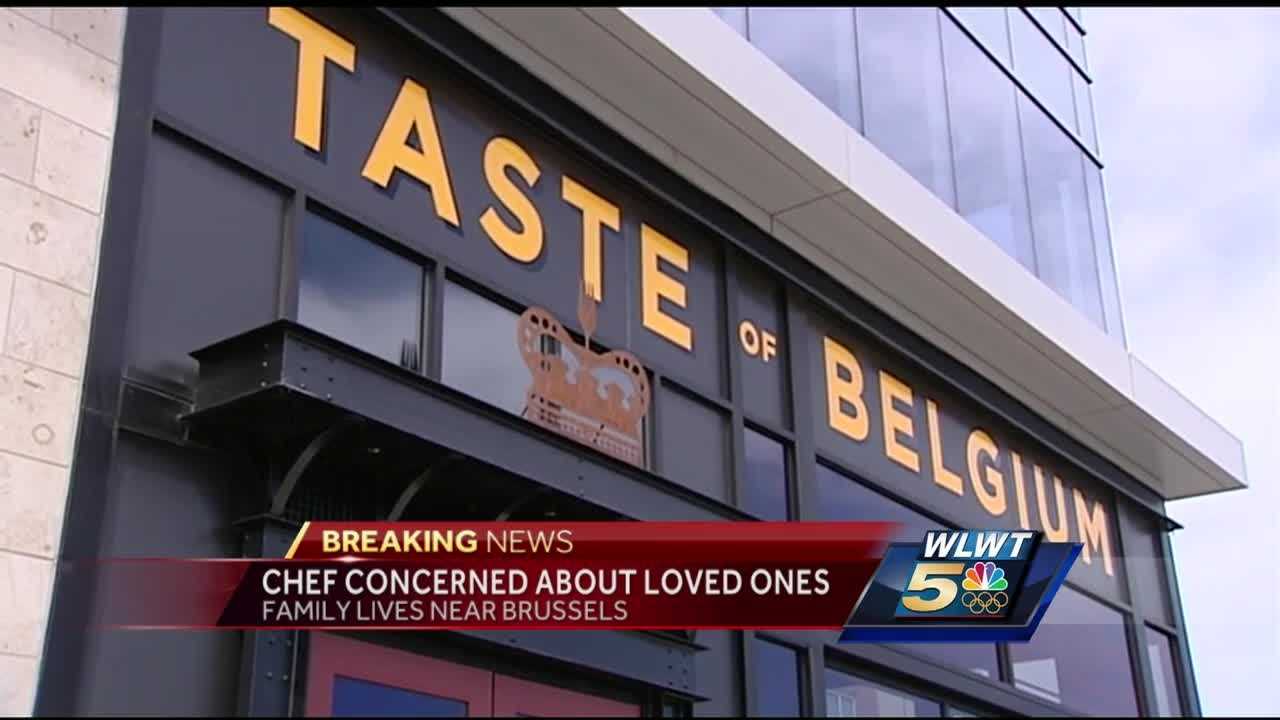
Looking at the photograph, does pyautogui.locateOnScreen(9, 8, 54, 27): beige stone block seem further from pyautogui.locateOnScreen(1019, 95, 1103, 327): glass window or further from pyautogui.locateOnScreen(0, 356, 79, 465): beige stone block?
pyautogui.locateOnScreen(1019, 95, 1103, 327): glass window

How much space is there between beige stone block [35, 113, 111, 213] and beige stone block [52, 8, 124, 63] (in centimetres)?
42

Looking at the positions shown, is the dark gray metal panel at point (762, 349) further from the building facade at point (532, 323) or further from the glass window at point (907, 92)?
the glass window at point (907, 92)

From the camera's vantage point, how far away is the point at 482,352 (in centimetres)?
825

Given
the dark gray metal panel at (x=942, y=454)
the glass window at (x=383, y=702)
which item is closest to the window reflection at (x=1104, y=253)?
the dark gray metal panel at (x=942, y=454)

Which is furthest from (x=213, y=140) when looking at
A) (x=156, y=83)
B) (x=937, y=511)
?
(x=937, y=511)

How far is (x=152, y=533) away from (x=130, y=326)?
2.86 ft

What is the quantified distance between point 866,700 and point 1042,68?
22.9 ft

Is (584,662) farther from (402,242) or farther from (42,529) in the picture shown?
(42,529)

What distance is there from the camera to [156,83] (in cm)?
694

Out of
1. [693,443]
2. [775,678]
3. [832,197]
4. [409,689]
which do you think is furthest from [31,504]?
[832,197]

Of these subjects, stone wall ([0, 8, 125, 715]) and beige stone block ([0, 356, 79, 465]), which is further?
beige stone block ([0, 356, 79, 465])

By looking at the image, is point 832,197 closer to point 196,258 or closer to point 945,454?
point 945,454

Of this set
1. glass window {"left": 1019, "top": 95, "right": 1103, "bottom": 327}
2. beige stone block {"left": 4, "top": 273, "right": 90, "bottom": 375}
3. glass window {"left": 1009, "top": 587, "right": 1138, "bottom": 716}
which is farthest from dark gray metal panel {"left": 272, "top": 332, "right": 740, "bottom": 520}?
glass window {"left": 1019, "top": 95, "right": 1103, "bottom": 327}

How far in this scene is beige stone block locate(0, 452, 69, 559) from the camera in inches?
232
